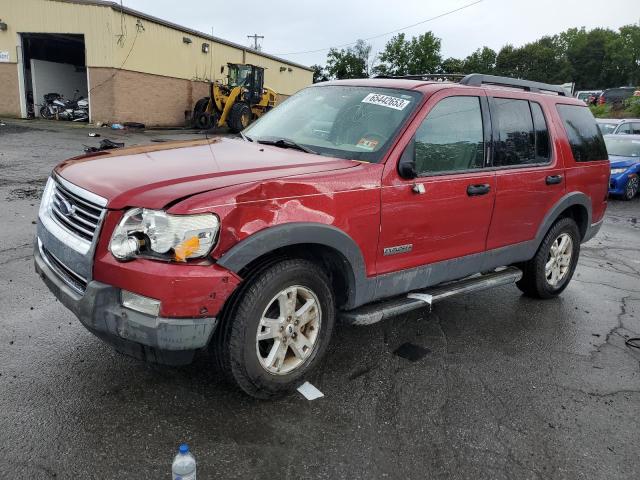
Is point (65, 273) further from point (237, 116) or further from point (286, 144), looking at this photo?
point (237, 116)

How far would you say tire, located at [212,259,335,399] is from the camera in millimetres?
2832

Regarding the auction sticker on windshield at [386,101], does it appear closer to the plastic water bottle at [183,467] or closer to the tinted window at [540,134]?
the tinted window at [540,134]

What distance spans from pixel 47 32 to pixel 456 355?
2371cm

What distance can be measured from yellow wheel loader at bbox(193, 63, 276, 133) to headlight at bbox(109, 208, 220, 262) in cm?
2036

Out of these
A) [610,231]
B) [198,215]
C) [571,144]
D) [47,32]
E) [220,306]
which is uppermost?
[47,32]

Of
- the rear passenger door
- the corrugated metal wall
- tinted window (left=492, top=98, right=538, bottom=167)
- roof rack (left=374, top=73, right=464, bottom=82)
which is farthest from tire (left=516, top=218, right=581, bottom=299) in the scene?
the corrugated metal wall

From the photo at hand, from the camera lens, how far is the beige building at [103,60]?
21.4 m

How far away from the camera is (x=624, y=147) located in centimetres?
1377

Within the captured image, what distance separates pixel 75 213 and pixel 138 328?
0.85 metres

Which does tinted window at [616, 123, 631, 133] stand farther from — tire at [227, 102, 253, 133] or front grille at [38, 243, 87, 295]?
front grille at [38, 243, 87, 295]

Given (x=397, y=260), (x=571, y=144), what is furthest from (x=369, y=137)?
(x=571, y=144)

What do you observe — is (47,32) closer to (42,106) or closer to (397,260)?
(42,106)

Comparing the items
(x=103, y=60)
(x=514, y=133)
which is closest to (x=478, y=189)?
(x=514, y=133)

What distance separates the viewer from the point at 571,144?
5035mm
